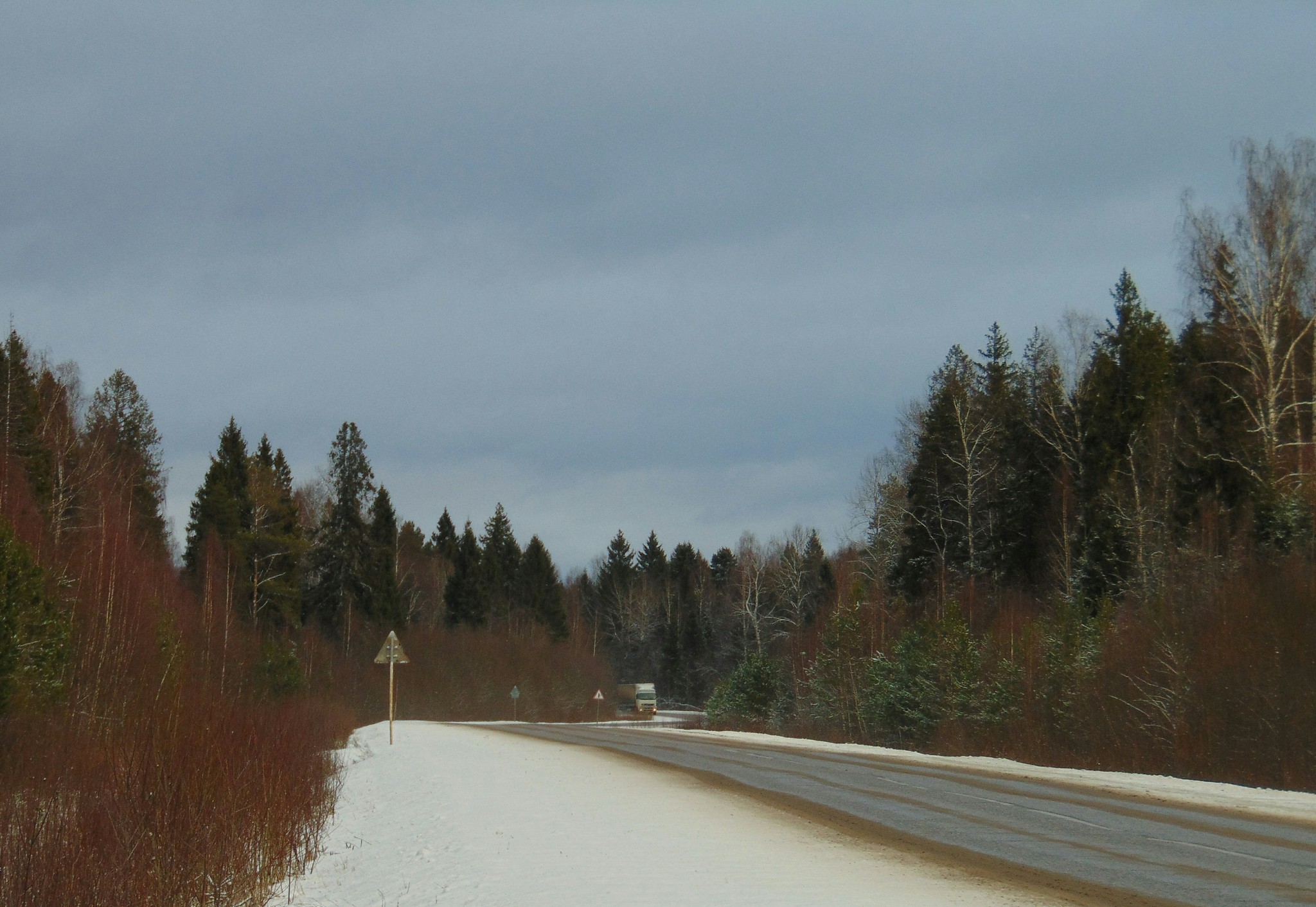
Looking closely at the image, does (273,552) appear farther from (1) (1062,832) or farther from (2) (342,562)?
(1) (1062,832)

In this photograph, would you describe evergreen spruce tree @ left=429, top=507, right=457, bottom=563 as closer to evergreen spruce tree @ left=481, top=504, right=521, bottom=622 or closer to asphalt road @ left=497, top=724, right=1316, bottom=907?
evergreen spruce tree @ left=481, top=504, right=521, bottom=622

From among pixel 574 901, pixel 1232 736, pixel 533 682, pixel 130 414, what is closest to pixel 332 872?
pixel 574 901

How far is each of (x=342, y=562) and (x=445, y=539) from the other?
161 ft

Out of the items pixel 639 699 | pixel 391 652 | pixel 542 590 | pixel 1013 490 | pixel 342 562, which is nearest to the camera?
pixel 391 652

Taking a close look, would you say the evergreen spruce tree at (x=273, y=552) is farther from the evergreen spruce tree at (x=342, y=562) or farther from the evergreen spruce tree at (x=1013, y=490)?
the evergreen spruce tree at (x=1013, y=490)

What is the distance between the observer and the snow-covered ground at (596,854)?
993cm

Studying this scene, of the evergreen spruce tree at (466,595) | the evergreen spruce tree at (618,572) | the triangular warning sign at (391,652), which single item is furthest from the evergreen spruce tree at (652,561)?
the triangular warning sign at (391,652)

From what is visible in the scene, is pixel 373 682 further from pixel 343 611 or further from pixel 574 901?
pixel 574 901

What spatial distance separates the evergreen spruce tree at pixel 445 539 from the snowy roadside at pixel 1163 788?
106 metres

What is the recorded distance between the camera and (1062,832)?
1319 centimetres

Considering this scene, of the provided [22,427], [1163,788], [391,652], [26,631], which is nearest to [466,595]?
[22,427]

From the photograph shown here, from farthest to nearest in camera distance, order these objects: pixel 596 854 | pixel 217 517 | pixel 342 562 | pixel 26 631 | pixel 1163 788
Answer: pixel 342 562 → pixel 217 517 → pixel 26 631 → pixel 1163 788 → pixel 596 854

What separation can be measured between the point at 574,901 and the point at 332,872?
5159 mm

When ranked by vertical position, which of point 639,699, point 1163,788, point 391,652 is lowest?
point 639,699
